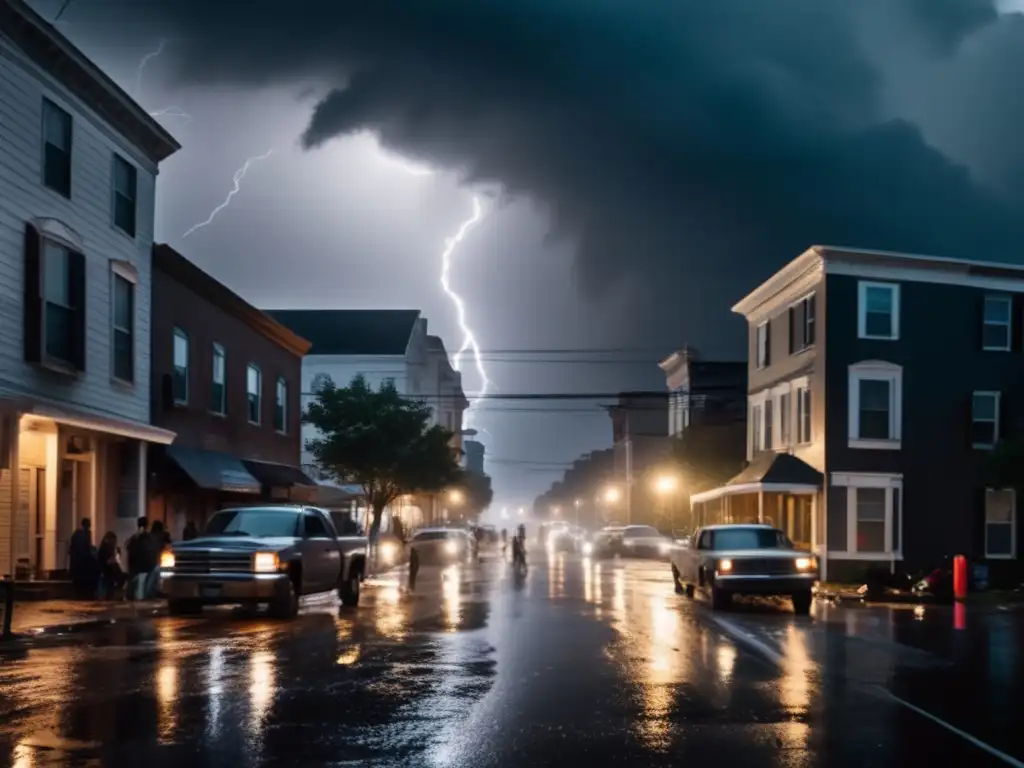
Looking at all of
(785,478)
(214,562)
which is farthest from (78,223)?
(785,478)

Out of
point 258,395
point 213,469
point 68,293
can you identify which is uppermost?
point 68,293

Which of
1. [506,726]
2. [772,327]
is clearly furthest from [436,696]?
[772,327]

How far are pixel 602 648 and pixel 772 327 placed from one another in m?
33.2

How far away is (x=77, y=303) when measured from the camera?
26094 mm

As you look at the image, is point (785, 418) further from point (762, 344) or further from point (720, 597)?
point (720, 597)

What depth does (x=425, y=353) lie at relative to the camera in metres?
92.2

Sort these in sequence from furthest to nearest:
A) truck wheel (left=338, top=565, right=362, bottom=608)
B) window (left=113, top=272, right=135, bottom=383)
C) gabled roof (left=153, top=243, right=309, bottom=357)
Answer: gabled roof (left=153, top=243, right=309, bottom=357) → window (left=113, top=272, right=135, bottom=383) → truck wheel (left=338, top=565, right=362, bottom=608)

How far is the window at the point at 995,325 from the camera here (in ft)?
136

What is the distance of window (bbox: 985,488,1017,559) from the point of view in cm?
4097

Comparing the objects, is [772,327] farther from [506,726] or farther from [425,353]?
[425,353]

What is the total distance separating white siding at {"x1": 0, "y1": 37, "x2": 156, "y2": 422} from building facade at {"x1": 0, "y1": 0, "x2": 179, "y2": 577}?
38mm

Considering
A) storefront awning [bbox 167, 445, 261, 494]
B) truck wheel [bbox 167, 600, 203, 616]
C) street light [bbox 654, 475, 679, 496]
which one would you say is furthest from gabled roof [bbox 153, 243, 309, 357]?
street light [bbox 654, 475, 679, 496]

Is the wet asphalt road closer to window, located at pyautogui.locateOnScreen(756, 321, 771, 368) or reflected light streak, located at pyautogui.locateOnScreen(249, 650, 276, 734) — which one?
reflected light streak, located at pyautogui.locateOnScreen(249, 650, 276, 734)

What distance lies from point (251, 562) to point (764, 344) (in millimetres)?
31766
